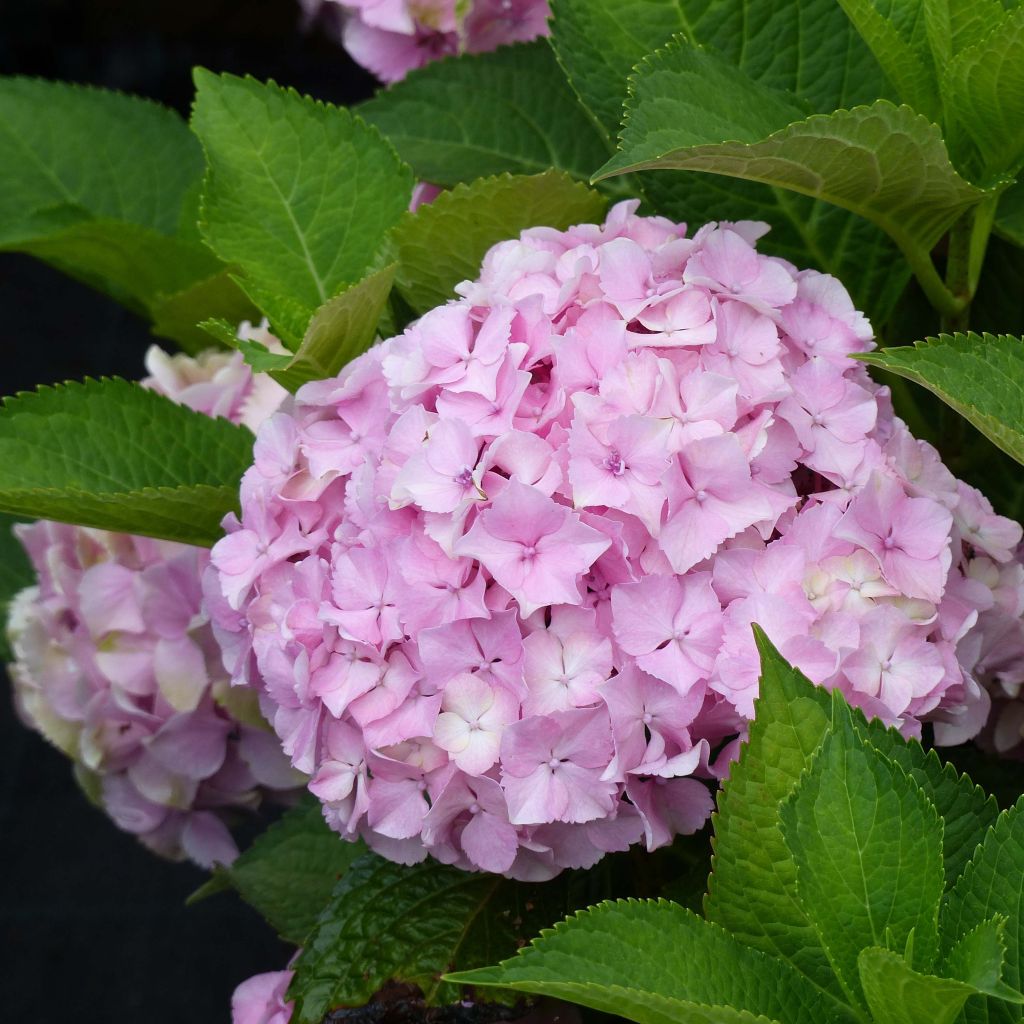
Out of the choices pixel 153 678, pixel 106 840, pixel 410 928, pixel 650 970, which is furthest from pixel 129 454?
pixel 106 840

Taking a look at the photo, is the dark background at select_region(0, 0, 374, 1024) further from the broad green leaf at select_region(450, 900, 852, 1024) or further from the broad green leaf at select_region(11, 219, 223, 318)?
the broad green leaf at select_region(450, 900, 852, 1024)

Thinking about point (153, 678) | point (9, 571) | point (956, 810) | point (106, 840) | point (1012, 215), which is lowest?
point (106, 840)

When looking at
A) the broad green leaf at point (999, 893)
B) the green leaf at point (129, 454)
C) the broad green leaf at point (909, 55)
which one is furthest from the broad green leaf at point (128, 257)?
the broad green leaf at point (999, 893)

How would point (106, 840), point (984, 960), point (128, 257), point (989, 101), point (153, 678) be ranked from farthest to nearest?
point (106, 840)
point (128, 257)
point (153, 678)
point (989, 101)
point (984, 960)

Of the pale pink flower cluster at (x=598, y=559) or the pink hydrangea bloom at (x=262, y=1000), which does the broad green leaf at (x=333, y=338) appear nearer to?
the pale pink flower cluster at (x=598, y=559)

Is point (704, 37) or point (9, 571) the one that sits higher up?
point (704, 37)

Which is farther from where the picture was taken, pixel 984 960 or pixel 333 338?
pixel 333 338

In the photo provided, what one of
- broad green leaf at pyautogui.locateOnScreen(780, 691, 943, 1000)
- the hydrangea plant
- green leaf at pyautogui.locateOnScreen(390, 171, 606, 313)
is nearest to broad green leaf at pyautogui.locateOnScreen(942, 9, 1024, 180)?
the hydrangea plant

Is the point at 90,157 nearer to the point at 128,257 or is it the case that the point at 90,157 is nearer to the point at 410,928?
the point at 128,257
